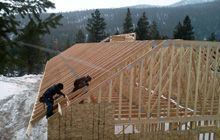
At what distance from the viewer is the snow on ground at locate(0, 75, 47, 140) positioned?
39.0ft

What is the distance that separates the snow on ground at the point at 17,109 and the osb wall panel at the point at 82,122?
14.3 feet

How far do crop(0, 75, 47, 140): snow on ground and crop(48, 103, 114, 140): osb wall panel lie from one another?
4.36 metres

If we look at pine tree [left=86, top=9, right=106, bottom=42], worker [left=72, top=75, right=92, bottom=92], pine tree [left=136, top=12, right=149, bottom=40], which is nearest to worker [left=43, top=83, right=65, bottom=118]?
worker [left=72, top=75, right=92, bottom=92]

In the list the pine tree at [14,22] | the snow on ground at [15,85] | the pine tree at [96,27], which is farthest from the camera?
the pine tree at [96,27]

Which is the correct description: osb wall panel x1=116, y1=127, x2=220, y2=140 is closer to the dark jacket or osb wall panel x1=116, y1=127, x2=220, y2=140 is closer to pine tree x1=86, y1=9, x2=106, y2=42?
the dark jacket

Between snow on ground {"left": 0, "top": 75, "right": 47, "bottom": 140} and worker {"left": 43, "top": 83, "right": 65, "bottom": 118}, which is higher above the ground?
worker {"left": 43, "top": 83, "right": 65, "bottom": 118}

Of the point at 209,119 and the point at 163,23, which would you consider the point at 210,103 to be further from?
the point at 163,23

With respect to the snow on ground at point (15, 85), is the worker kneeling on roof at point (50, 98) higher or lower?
higher

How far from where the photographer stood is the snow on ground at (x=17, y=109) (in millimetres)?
11875

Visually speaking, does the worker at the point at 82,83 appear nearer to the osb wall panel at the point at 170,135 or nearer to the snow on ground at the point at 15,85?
the osb wall panel at the point at 170,135

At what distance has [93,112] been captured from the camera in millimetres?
7453

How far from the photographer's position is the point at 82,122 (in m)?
7.39

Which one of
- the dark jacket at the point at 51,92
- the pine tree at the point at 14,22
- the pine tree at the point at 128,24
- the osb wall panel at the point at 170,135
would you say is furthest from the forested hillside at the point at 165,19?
the pine tree at the point at 14,22

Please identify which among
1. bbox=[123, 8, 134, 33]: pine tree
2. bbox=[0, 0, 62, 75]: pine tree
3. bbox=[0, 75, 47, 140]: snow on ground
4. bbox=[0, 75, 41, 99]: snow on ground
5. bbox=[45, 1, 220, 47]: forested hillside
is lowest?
bbox=[45, 1, 220, 47]: forested hillside
